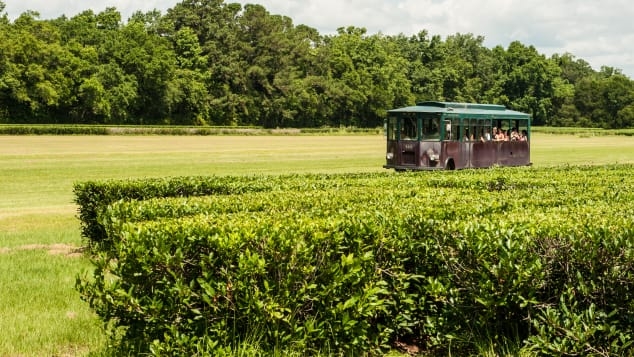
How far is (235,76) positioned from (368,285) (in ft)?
330

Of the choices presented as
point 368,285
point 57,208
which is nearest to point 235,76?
point 57,208

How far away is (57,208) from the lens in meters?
21.7

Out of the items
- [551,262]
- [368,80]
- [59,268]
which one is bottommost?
[59,268]

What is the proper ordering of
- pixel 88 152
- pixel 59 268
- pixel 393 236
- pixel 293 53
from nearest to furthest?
pixel 393 236 < pixel 59 268 < pixel 88 152 < pixel 293 53

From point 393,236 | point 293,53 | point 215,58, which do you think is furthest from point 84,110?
point 393,236

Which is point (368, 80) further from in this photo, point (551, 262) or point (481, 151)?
point (551, 262)

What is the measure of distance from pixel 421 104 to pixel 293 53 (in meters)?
85.4

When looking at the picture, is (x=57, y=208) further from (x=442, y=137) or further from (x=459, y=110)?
(x=459, y=110)

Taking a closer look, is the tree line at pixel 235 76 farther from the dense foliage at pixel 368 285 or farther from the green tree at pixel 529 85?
the dense foliage at pixel 368 285

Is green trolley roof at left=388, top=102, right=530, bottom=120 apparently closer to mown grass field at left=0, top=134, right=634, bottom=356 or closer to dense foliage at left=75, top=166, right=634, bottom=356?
mown grass field at left=0, top=134, right=634, bottom=356

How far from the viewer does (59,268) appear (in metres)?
11.4

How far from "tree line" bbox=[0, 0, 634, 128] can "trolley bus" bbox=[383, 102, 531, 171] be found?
5866 centimetres

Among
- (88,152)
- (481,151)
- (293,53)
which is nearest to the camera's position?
(481,151)

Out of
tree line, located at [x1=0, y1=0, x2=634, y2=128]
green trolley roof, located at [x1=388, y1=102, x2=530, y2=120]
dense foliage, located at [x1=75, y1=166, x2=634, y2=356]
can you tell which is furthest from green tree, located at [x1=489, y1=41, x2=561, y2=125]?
dense foliage, located at [x1=75, y1=166, x2=634, y2=356]
